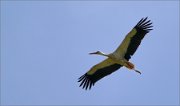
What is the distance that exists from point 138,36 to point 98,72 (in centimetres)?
227

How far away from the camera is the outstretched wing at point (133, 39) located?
87.0 feet

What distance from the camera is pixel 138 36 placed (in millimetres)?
26547

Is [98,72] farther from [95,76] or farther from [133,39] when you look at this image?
[133,39]

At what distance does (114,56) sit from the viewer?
26.6 meters

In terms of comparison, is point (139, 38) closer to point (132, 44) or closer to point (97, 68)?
point (132, 44)

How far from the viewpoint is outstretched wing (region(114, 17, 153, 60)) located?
26.5m

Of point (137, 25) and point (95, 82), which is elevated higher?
point (137, 25)

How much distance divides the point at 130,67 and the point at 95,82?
1997mm

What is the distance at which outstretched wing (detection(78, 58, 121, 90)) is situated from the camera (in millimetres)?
27047

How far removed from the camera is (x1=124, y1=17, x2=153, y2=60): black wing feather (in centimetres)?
2652

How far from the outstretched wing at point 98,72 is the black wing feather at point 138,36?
2.44 feet

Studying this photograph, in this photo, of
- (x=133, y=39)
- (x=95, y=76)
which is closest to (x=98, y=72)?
(x=95, y=76)

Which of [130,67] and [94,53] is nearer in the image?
[130,67]

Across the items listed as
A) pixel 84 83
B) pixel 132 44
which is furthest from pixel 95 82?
pixel 132 44
